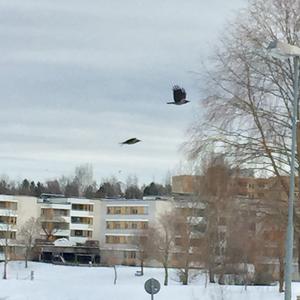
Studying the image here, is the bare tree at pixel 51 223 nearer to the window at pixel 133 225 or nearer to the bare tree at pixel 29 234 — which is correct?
the bare tree at pixel 29 234

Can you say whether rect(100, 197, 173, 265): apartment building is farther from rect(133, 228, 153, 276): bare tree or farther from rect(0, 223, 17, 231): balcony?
rect(133, 228, 153, 276): bare tree

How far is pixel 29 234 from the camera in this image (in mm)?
105312

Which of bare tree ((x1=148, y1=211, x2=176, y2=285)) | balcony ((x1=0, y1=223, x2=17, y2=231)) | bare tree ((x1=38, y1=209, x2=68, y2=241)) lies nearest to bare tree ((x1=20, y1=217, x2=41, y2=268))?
balcony ((x1=0, y1=223, x2=17, y2=231))

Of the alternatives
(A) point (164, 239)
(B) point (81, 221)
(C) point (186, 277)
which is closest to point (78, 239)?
(B) point (81, 221)

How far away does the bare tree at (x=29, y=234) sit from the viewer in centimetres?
10382

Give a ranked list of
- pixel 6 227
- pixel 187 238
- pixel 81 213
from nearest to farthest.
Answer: pixel 187 238 → pixel 6 227 → pixel 81 213

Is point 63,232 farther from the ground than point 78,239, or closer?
farther from the ground

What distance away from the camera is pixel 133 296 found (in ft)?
175

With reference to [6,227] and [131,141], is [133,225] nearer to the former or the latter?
[6,227]

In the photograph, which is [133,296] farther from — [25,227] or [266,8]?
[25,227]

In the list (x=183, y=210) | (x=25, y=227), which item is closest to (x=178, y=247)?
(x=183, y=210)

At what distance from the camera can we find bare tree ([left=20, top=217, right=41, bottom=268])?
103825 millimetres

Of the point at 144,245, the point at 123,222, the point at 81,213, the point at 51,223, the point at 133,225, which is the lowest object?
the point at 144,245

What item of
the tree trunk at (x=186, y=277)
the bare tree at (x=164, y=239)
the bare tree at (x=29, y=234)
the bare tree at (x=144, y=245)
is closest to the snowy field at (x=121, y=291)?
the tree trunk at (x=186, y=277)
